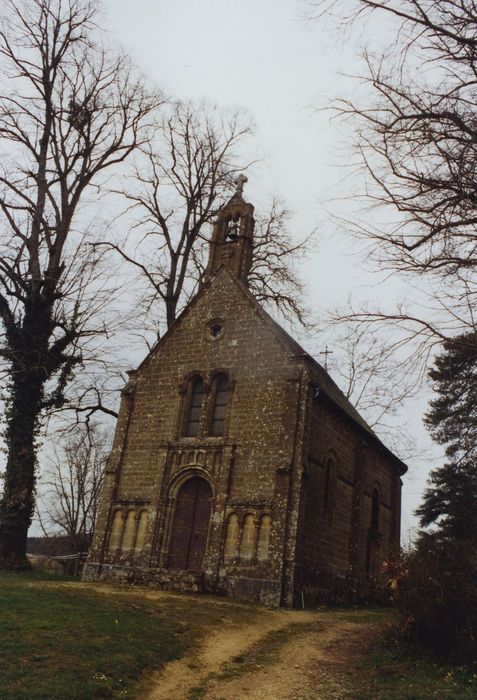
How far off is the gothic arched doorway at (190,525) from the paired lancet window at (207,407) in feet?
5.56

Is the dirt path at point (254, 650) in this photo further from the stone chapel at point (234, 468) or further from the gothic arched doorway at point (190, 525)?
the gothic arched doorway at point (190, 525)

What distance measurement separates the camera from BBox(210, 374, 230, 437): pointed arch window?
20938mm

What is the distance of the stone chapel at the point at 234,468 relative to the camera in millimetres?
18172

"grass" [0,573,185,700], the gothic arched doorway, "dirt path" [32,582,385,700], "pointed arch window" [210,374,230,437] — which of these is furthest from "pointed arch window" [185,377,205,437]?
"grass" [0,573,185,700]

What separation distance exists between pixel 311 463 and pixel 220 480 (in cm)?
290

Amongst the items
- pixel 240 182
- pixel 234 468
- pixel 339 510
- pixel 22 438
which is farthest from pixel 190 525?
pixel 240 182

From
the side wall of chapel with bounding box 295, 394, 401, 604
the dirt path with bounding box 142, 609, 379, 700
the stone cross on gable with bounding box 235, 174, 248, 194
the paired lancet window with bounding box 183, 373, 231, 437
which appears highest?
the stone cross on gable with bounding box 235, 174, 248, 194

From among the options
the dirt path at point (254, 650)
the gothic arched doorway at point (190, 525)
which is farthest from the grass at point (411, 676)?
the gothic arched doorway at point (190, 525)

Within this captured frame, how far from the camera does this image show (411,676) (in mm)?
10352

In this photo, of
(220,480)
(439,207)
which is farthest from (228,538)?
(439,207)

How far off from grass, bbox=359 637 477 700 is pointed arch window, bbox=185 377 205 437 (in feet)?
35.1

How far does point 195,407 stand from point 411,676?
12730 mm

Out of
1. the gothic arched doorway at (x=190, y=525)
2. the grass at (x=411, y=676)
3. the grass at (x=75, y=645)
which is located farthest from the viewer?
the gothic arched doorway at (x=190, y=525)

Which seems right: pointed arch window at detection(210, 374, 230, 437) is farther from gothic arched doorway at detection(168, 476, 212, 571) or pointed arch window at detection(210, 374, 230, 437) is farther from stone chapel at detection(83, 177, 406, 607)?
gothic arched doorway at detection(168, 476, 212, 571)
